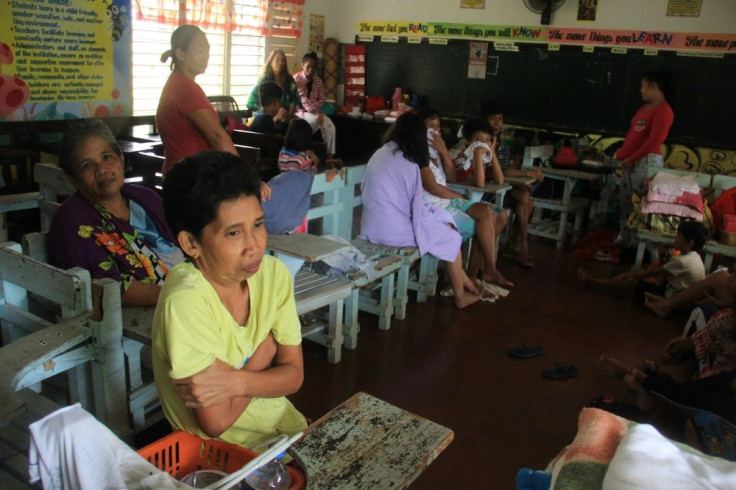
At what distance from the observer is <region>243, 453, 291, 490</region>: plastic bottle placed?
1.23 m

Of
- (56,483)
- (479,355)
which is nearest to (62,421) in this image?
(56,483)

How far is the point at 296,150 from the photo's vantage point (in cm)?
338

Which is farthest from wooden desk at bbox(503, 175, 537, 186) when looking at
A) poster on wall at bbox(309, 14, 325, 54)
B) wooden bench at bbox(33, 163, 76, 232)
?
poster on wall at bbox(309, 14, 325, 54)

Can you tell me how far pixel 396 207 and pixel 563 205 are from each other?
8.19ft

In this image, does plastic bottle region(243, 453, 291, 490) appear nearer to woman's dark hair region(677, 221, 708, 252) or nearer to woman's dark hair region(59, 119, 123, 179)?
woman's dark hair region(59, 119, 123, 179)

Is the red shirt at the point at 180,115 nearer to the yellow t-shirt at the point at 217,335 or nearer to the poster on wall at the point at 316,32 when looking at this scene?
the yellow t-shirt at the point at 217,335

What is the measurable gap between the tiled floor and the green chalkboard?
9.16ft

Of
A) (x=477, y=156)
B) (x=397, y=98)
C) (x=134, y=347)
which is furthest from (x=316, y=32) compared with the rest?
(x=134, y=347)

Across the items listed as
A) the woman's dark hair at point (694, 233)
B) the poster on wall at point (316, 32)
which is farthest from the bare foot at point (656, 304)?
the poster on wall at point (316, 32)

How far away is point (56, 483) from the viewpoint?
0.93 metres

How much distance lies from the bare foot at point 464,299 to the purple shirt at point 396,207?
0.36 meters

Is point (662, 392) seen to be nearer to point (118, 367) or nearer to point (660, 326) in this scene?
point (660, 326)

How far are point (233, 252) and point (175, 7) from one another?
577 cm

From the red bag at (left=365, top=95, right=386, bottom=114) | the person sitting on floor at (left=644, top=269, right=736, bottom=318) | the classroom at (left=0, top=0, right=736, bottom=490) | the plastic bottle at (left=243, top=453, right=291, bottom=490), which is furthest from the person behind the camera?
the red bag at (left=365, top=95, right=386, bottom=114)
